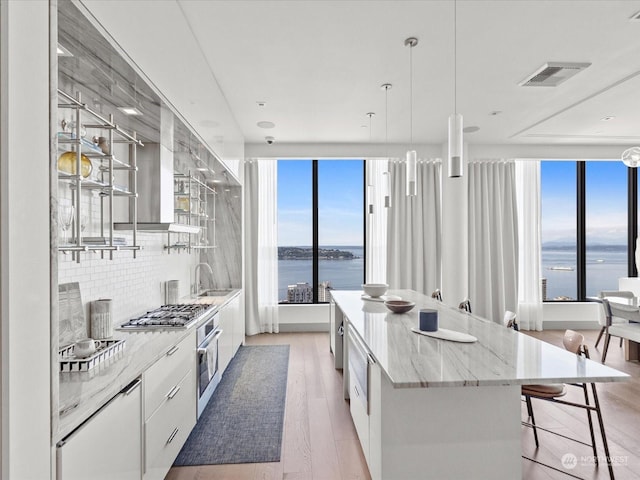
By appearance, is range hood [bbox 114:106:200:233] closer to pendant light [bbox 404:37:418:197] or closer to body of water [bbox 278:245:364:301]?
pendant light [bbox 404:37:418:197]

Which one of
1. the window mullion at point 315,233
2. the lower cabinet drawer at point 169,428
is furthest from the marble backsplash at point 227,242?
the lower cabinet drawer at point 169,428

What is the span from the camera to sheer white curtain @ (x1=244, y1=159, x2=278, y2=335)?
6.02 m

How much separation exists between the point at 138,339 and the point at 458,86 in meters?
3.49

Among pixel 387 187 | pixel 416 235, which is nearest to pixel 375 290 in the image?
pixel 387 187

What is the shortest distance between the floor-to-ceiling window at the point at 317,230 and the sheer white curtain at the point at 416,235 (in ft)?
1.95

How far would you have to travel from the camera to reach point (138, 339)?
93.3 inches

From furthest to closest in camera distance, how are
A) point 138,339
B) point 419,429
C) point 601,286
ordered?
point 601,286
point 138,339
point 419,429

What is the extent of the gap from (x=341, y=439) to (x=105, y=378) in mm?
1702

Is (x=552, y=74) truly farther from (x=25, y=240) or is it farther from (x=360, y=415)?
(x=25, y=240)

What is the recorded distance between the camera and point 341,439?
2752 millimetres

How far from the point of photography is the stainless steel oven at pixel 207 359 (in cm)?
290

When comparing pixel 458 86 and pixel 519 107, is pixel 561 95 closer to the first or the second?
pixel 519 107

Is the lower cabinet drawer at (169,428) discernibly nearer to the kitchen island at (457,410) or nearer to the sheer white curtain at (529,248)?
the kitchen island at (457,410)

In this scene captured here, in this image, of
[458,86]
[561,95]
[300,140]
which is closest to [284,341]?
[300,140]
